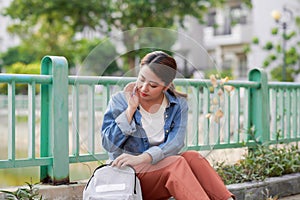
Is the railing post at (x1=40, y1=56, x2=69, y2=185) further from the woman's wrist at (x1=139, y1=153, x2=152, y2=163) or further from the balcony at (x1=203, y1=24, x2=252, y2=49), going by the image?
the balcony at (x1=203, y1=24, x2=252, y2=49)

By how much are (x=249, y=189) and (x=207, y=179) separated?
1.07m

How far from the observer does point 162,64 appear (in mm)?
2842

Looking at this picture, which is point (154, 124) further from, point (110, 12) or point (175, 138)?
point (110, 12)

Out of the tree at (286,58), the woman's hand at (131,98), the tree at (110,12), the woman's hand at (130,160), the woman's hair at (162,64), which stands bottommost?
the woman's hand at (130,160)

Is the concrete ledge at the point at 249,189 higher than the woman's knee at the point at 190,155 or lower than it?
lower

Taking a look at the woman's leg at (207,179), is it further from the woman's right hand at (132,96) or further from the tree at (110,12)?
the tree at (110,12)

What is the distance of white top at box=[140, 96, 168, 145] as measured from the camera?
290 centimetres

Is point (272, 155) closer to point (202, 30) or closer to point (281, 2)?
point (281, 2)

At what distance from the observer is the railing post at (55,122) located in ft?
11.7

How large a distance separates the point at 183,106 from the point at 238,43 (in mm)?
20678

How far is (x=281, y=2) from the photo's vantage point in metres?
19.4

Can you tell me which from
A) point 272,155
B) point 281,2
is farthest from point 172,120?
point 281,2

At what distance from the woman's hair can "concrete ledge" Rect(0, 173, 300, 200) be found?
1.08m

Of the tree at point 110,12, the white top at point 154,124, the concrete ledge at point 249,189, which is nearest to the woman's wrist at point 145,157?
the white top at point 154,124
